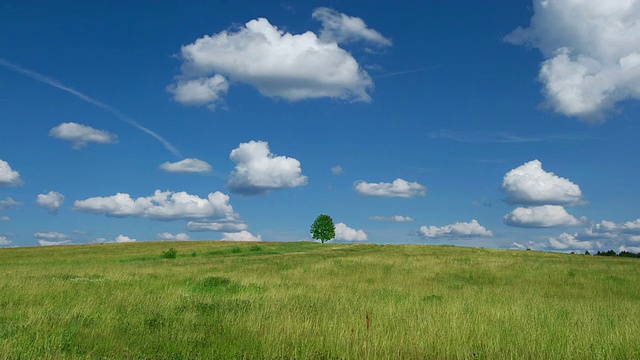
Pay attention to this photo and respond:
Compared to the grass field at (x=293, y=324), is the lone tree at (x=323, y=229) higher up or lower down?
higher up

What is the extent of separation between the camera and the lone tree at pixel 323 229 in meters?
106

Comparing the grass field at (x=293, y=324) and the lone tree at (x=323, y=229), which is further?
the lone tree at (x=323, y=229)

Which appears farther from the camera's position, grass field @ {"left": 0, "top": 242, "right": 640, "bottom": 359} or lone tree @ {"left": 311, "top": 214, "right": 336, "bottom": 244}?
lone tree @ {"left": 311, "top": 214, "right": 336, "bottom": 244}

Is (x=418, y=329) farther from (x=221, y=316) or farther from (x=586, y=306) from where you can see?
(x=586, y=306)

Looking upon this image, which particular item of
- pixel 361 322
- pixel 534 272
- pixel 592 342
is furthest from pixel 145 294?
pixel 534 272

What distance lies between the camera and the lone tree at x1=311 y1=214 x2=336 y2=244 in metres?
106

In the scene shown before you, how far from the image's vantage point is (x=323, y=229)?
106000mm

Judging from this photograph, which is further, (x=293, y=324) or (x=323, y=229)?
(x=323, y=229)

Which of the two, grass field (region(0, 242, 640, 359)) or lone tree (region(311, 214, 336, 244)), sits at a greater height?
lone tree (region(311, 214, 336, 244))

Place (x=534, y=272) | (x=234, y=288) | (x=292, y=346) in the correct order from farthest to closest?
(x=534, y=272)
(x=234, y=288)
(x=292, y=346)

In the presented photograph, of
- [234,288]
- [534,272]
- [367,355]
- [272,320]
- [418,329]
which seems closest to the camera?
[367,355]

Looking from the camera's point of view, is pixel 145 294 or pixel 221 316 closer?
pixel 221 316

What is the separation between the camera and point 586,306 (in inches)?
562

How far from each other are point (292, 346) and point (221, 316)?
336cm
